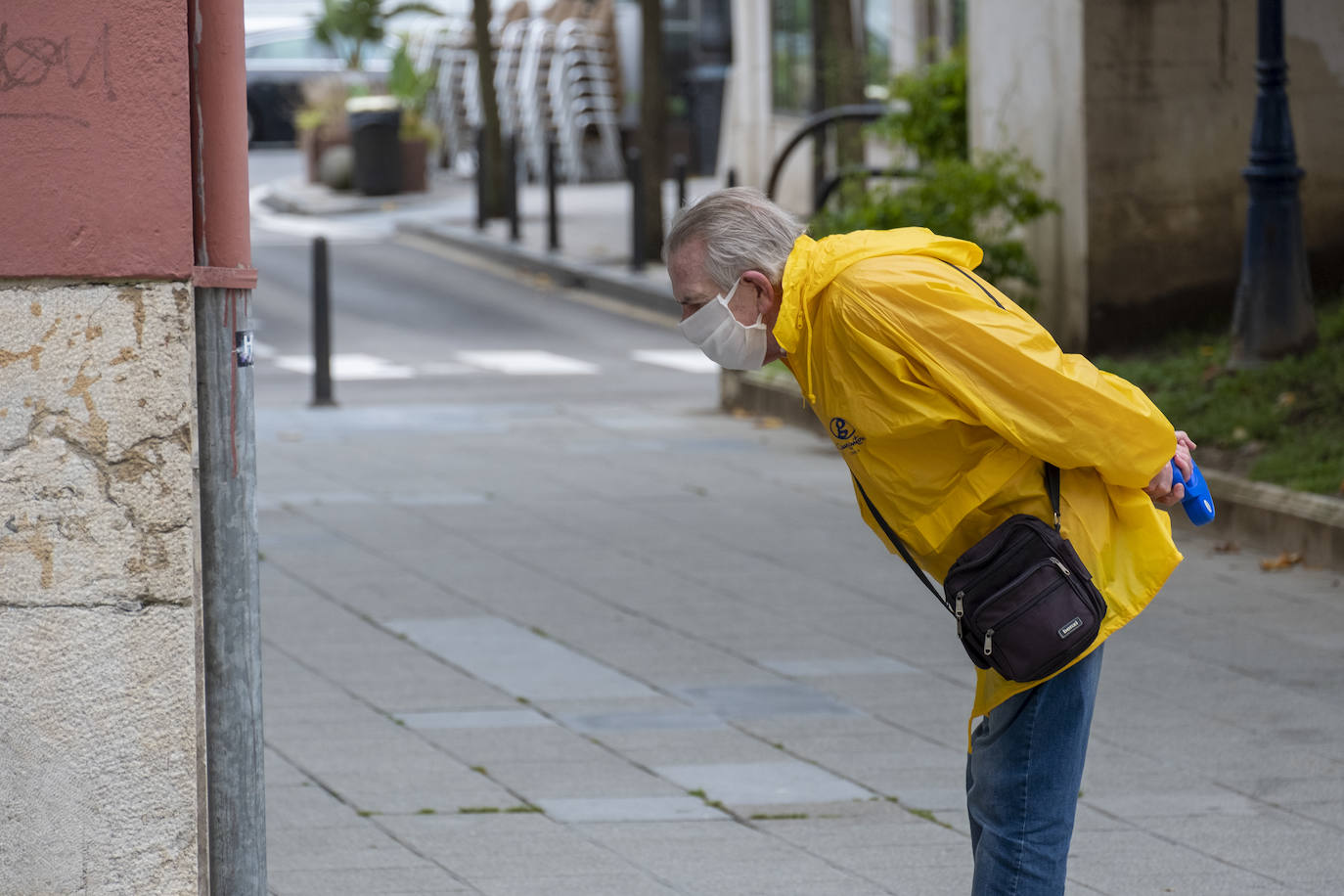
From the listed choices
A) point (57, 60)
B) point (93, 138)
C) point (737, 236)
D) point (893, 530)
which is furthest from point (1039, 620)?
point (57, 60)

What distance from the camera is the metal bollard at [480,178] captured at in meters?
24.5

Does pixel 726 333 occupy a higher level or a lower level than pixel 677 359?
higher

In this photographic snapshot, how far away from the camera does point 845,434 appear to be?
10.5ft

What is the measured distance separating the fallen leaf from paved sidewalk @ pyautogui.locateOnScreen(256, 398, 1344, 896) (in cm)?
11

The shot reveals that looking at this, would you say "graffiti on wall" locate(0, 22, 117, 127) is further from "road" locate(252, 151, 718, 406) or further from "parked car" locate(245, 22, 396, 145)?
"parked car" locate(245, 22, 396, 145)

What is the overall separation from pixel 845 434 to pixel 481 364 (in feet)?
42.4

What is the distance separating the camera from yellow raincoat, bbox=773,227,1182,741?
3086 millimetres

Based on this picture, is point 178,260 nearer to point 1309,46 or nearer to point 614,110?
point 1309,46

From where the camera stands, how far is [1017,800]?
10.8 ft

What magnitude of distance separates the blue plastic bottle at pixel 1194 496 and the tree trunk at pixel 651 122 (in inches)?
668

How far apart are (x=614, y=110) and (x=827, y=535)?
80.9 ft

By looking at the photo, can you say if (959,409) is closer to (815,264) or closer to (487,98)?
(815,264)

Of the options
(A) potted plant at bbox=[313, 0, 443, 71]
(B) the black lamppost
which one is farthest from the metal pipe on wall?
(A) potted plant at bbox=[313, 0, 443, 71]

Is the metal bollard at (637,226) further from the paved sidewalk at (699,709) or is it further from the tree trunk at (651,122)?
the paved sidewalk at (699,709)
